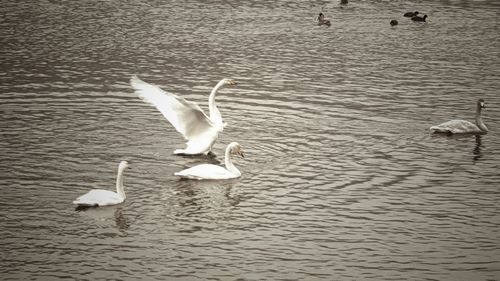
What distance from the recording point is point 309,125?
24797mm

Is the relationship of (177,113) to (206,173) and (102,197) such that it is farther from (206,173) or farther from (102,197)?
(102,197)

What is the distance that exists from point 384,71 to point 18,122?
1348 cm

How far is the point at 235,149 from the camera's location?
20.9m

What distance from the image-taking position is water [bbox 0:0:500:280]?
16.2 m

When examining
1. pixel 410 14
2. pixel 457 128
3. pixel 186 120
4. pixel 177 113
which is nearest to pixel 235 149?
pixel 186 120

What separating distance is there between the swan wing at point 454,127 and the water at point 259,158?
10.1 inches

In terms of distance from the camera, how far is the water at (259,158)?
16172 millimetres

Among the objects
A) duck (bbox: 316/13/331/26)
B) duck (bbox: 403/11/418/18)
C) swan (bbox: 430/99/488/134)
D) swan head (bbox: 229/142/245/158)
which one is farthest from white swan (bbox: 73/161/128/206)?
duck (bbox: 403/11/418/18)

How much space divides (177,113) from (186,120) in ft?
0.90

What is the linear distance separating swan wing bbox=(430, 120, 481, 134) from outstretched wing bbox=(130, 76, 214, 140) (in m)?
5.78

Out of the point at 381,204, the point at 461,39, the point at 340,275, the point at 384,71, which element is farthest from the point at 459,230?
the point at 461,39

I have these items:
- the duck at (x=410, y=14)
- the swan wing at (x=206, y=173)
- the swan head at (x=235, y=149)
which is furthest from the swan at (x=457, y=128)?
the duck at (x=410, y=14)

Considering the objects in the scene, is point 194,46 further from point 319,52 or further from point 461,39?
point 461,39

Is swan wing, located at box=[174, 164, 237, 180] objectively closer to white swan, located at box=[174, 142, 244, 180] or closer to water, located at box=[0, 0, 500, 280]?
white swan, located at box=[174, 142, 244, 180]
